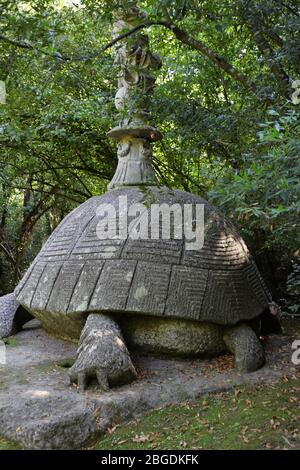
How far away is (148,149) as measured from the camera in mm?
5312

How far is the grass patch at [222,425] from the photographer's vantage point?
9.05 ft

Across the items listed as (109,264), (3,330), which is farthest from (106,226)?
(3,330)

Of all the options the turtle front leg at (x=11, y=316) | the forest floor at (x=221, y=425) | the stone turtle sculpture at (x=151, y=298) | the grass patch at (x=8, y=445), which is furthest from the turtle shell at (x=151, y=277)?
the grass patch at (x=8, y=445)

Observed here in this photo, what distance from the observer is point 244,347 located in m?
3.87

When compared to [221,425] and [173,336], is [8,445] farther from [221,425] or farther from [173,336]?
[173,336]

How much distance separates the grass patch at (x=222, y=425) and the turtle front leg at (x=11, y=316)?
235cm

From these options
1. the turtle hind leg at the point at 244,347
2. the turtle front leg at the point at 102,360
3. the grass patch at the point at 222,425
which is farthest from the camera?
the turtle hind leg at the point at 244,347

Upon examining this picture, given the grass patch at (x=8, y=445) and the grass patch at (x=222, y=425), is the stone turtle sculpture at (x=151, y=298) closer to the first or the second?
the grass patch at (x=222, y=425)

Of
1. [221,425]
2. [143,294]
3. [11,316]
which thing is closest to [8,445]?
[221,425]

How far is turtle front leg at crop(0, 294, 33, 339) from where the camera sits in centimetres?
492

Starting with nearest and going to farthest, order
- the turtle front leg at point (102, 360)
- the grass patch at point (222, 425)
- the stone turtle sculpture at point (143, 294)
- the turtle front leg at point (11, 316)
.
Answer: the grass patch at point (222, 425) → the turtle front leg at point (102, 360) → the stone turtle sculpture at point (143, 294) → the turtle front leg at point (11, 316)

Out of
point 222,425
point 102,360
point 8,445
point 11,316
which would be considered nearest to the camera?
point 8,445

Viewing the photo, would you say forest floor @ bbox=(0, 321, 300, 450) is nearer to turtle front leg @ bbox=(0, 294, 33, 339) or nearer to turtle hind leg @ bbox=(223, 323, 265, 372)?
turtle hind leg @ bbox=(223, 323, 265, 372)

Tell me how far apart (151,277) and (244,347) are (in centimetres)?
100
